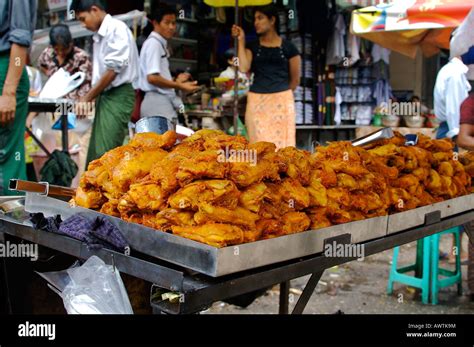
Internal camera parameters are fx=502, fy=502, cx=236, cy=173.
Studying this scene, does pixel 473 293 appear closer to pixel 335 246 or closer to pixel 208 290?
pixel 335 246

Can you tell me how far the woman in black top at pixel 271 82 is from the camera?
19.7 feet

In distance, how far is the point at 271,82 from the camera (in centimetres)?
610

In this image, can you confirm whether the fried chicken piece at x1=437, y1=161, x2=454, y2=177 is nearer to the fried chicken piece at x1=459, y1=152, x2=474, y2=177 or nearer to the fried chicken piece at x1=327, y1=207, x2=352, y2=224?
the fried chicken piece at x1=459, y1=152, x2=474, y2=177

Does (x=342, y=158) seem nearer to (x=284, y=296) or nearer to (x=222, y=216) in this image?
(x=222, y=216)

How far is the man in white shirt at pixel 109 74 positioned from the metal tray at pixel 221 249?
9.87 ft

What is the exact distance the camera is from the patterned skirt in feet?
20.3

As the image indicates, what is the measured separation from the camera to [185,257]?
1.53m

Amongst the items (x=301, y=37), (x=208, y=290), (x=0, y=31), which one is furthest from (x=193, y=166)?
(x=301, y=37)

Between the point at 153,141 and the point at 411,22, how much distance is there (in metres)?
3.73

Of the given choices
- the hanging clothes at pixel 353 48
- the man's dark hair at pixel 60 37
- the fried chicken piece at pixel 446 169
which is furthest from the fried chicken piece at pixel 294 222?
the hanging clothes at pixel 353 48

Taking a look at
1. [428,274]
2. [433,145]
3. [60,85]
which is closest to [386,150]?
[433,145]

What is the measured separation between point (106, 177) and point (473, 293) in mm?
3676

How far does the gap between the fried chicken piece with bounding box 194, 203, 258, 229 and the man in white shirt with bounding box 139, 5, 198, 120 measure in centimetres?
387

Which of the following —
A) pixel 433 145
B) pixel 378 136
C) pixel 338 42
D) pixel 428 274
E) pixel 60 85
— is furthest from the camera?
pixel 338 42
